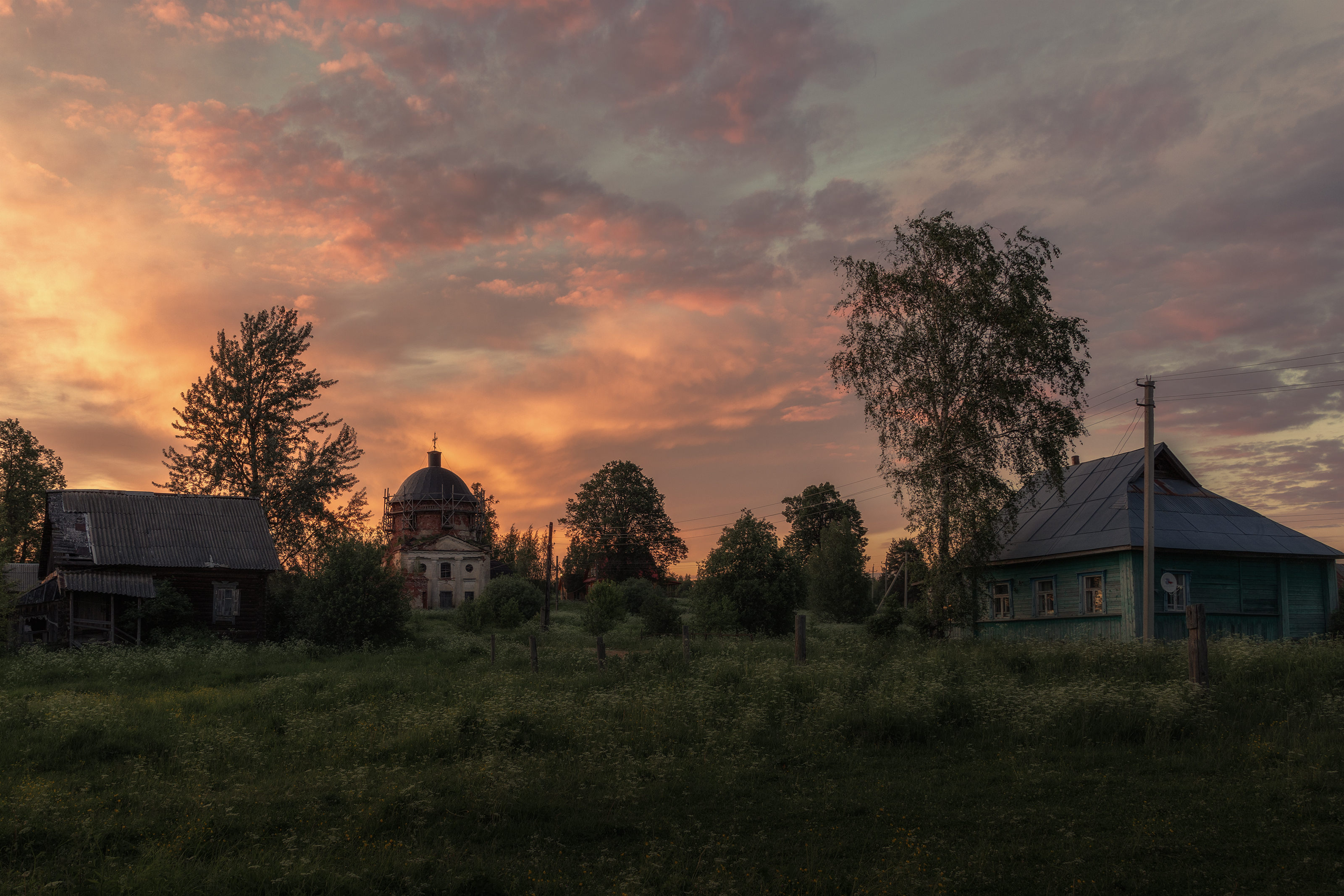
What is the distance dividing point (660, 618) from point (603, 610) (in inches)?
320

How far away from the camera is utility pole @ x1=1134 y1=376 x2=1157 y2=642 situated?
2397 cm

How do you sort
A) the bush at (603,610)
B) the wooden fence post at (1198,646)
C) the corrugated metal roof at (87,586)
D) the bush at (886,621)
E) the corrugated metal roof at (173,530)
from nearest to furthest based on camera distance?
the wooden fence post at (1198,646), the bush at (886,621), the corrugated metal roof at (87,586), the corrugated metal roof at (173,530), the bush at (603,610)

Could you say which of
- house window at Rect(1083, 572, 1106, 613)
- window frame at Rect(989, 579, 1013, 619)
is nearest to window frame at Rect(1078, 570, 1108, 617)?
house window at Rect(1083, 572, 1106, 613)

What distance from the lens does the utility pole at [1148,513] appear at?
78.6 feet

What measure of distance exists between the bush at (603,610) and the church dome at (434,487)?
22504mm

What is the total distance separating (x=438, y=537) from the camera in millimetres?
65625

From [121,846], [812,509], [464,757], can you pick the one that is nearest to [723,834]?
[464,757]

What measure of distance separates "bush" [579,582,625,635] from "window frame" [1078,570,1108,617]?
22293mm

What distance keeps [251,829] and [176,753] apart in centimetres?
487

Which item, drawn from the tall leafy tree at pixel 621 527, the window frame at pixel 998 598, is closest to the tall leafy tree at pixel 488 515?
the tall leafy tree at pixel 621 527

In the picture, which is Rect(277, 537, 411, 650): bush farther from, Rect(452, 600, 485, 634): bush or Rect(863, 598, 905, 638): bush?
Rect(863, 598, 905, 638): bush

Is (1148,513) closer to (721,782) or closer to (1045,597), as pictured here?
(1045,597)

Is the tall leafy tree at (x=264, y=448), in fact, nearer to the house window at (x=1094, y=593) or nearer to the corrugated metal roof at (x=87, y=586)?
the corrugated metal roof at (x=87, y=586)

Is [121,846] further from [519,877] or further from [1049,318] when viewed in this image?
[1049,318]
